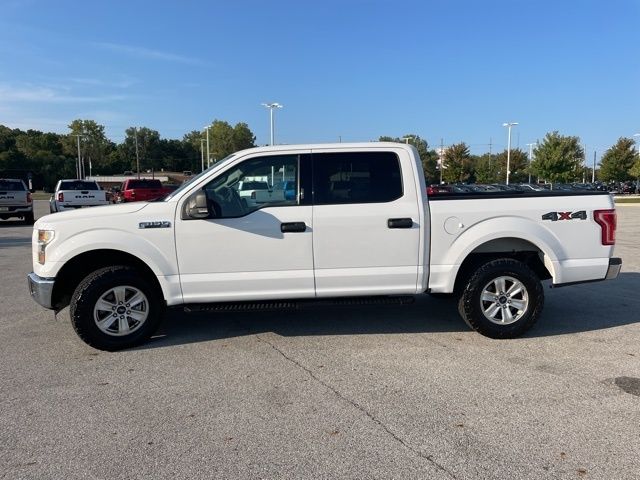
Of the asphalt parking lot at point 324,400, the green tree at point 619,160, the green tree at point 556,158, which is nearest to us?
the asphalt parking lot at point 324,400

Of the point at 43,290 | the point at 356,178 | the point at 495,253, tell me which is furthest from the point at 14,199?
the point at 495,253

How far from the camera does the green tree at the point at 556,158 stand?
193 ft

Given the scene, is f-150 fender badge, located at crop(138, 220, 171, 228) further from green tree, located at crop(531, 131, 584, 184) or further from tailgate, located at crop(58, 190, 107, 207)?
green tree, located at crop(531, 131, 584, 184)

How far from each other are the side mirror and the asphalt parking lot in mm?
1339

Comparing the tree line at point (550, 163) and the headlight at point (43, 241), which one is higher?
the tree line at point (550, 163)

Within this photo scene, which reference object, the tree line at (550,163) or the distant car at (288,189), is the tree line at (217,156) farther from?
the distant car at (288,189)

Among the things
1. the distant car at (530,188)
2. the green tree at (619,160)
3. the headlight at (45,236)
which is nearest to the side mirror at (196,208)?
the headlight at (45,236)

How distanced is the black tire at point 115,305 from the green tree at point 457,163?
72399mm

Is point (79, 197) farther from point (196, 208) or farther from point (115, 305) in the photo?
point (196, 208)

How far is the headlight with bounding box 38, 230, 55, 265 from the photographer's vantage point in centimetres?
519

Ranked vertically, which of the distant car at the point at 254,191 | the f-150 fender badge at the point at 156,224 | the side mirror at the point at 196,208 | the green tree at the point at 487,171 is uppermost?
the green tree at the point at 487,171

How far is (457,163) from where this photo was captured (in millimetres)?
74125

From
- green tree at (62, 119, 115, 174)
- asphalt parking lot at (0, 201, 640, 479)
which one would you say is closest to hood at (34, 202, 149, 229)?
asphalt parking lot at (0, 201, 640, 479)

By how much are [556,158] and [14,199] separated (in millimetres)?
54493
